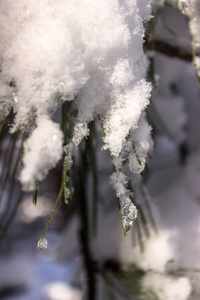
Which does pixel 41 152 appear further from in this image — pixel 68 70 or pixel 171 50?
pixel 171 50

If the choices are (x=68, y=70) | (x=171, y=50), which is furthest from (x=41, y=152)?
(x=171, y=50)

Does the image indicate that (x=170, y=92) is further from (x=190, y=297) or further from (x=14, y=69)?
(x=14, y=69)

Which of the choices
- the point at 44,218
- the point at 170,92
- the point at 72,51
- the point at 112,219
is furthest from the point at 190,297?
the point at 44,218

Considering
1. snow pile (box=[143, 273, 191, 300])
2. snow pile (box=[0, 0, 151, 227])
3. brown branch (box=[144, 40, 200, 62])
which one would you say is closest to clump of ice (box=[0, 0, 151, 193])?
snow pile (box=[0, 0, 151, 227])

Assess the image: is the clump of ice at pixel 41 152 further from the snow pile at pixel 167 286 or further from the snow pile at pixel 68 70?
the snow pile at pixel 167 286

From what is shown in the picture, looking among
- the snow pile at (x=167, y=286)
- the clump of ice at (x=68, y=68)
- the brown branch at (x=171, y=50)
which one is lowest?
the snow pile at (x=167, y=286)

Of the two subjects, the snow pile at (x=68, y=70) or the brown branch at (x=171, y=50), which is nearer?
the snow pile at (x=68, y=70)

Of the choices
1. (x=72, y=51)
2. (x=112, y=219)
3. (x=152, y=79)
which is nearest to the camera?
(x=72, y=51)

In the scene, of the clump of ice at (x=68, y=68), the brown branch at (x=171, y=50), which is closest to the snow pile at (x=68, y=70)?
the clump of ice at (x=68, y=68)

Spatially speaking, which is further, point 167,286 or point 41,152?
point 167,286

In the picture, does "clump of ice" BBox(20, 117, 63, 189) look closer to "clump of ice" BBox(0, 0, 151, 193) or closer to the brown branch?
"clump of ice" BBox(0, 0, 151, 193)

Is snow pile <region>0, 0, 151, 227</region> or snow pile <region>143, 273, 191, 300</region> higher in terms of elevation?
snow pile <region>0, 0, 151, 227</region>
